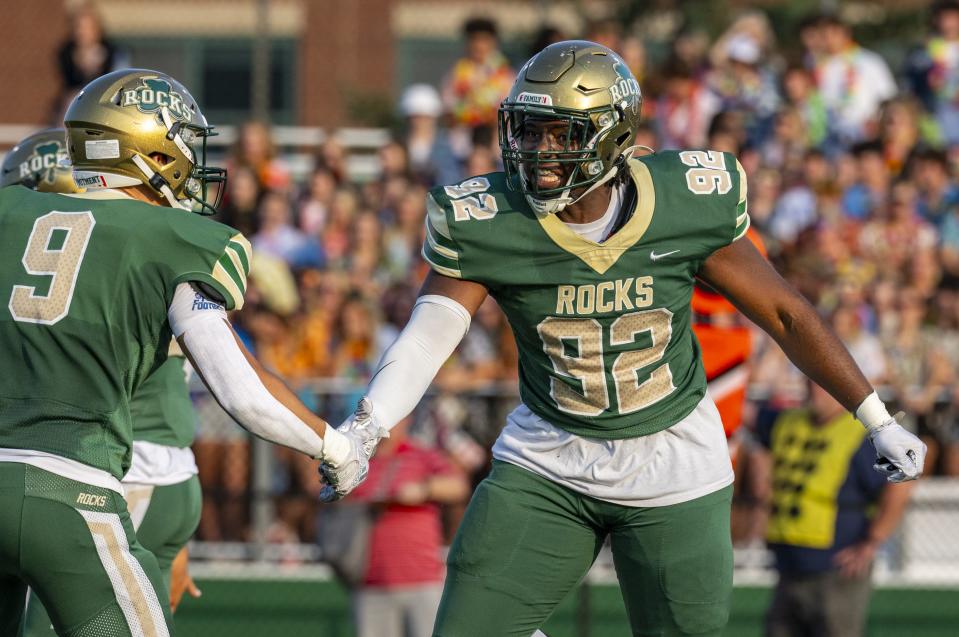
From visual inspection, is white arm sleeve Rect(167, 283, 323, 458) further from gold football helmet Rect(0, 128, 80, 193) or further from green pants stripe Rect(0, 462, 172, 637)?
gold football helmet Rect(0, 128, 80, 193)

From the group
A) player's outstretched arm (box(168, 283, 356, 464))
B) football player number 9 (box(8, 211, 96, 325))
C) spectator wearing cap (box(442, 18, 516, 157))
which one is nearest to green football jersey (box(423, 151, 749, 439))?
player's outstretched arm (box(168, 283, 356, 464))

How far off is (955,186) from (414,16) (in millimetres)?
9318

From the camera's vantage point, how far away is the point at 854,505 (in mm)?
8555

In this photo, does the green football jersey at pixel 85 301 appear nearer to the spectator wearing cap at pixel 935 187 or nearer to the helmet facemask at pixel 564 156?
the helmet facemask at pixel 564 156

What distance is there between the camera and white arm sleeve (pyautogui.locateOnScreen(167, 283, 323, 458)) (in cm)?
414

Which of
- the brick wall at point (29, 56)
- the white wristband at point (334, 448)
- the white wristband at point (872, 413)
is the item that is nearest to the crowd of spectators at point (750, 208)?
the white wristband at point (872, 413)

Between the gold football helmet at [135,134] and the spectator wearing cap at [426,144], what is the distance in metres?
6.64

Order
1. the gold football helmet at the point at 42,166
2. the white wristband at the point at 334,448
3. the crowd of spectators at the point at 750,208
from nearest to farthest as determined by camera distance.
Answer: the white wristband at the point at 334,448
the gold football helmet at the point at 42,166
the crowd of spectators at the point at 750,208

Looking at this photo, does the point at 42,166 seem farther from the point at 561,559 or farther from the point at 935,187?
the point at 935,187

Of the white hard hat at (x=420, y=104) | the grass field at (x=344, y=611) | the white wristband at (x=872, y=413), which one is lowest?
the grass field at (x=344, y=611)

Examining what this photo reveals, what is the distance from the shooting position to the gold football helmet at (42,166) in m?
5.83

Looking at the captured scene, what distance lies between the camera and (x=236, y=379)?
13.7 ft

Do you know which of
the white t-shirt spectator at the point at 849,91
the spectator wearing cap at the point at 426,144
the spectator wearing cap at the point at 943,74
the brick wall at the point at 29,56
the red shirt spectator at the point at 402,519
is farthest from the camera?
the brick wall at the point at 29,56

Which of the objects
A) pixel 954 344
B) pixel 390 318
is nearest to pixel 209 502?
pixel 390 318
